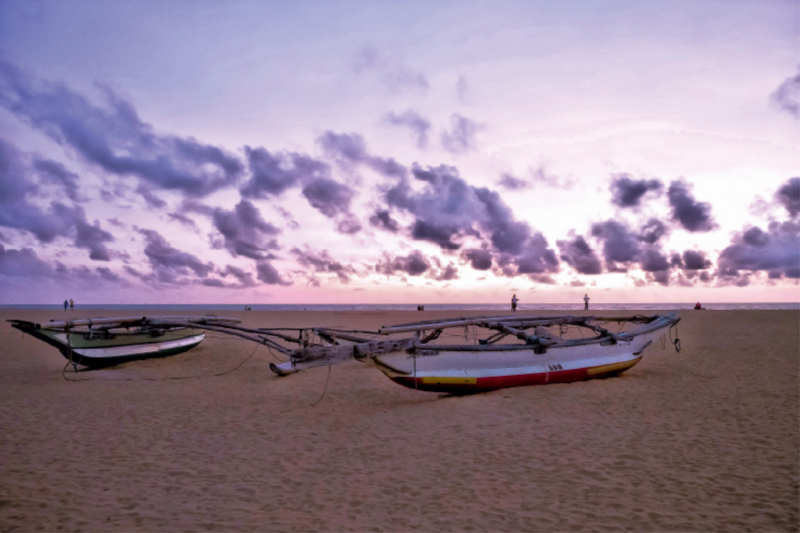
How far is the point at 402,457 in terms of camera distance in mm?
6621

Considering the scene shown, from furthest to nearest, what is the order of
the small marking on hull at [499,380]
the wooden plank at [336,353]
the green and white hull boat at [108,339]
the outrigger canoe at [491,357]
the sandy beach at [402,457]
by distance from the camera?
the green and white hull boat at [108,339], the small marking on hull at [499,380], the outrigger canoe at [491,357], the wooden plank at [336,353], the sandy beach at [402,457]

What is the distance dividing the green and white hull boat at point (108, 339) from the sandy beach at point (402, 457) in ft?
4.34

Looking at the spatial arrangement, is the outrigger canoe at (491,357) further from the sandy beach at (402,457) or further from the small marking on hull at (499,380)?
the sandy beach at (402,457)

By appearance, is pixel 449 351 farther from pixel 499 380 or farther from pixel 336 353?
pixel 336 353

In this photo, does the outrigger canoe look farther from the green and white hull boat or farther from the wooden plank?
the green and white hull boat

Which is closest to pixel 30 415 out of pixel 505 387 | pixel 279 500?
pixel 279 500

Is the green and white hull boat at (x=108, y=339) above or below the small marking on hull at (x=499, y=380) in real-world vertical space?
→ above

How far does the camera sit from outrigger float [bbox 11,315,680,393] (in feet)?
31.3

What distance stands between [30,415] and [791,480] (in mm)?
12448

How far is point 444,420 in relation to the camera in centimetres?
845

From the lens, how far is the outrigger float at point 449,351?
9.55 m

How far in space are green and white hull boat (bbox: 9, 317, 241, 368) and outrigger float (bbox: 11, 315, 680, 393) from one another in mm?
29

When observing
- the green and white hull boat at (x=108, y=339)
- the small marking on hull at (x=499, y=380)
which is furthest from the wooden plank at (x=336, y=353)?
the green and white hull boat at (x=108, y=339)

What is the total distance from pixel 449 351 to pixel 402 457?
12.3 ft
